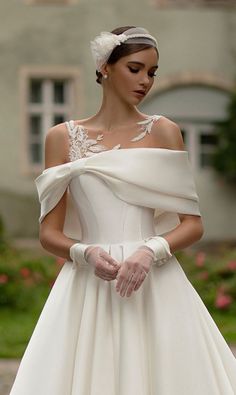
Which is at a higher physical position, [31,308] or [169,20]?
[169,20]

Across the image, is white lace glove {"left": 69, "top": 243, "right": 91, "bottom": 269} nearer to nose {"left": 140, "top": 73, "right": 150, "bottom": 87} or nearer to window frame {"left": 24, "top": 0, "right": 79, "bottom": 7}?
nose {"left": 140, "top": 73, "right": 150, "bottom": 87}

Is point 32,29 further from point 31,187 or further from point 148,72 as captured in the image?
point 148,72

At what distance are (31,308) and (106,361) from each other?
329 inches

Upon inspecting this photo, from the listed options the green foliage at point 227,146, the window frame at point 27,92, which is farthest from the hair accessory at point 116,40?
the window frame at point 27,92

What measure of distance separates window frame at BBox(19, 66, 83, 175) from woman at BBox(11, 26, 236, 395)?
57.1 ft

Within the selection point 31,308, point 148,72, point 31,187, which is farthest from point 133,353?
point 31,187

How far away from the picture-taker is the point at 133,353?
4.49 metres

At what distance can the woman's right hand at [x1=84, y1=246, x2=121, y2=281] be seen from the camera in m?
4.41

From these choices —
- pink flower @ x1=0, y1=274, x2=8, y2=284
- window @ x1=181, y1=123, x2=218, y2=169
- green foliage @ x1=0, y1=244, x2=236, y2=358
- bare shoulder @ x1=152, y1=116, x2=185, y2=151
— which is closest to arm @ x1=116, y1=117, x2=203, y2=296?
bare shoulder @ x1=152, y1=116, x2=185, y2=151

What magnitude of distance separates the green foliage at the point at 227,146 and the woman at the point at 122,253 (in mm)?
17124

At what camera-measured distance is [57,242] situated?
4.68 m

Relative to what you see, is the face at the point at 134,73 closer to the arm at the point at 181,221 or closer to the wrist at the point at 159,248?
the arm at the point at 181,221

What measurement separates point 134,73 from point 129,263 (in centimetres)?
77

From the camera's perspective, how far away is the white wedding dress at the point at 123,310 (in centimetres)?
451
